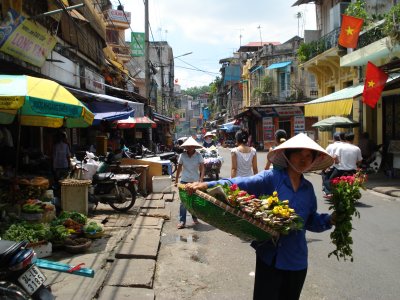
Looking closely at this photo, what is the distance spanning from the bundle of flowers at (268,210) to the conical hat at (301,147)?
416 mm

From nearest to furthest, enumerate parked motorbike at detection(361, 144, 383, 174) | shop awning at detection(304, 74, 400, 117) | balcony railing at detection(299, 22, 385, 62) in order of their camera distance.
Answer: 1. shop awning at detection(304, 74, 400, 117)
2. balcony railing at detection(299, 22, 385, 62)
3. parked motorbike at detection(361, 144, 383, 174)

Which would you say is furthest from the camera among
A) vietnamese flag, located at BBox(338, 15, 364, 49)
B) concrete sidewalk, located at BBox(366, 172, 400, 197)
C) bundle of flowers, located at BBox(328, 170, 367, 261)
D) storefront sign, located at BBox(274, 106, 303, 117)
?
storefront sign, located at BBox(274, 106, 303, 117)

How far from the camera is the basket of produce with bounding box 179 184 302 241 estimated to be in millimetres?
2730

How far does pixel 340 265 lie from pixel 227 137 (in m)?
53.5

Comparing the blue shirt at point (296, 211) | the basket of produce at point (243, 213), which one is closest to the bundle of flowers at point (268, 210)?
the basket of produce at point (243, 213)

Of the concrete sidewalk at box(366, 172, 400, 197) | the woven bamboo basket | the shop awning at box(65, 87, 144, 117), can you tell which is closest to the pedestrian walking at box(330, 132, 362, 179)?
the concrete sidewalk at box(366, 172, 400, 197)

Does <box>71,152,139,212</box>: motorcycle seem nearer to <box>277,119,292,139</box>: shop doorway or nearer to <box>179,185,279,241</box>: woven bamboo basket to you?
<box>179,185,279,241</box>: woven bamboo basket

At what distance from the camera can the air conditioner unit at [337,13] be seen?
19712 mm

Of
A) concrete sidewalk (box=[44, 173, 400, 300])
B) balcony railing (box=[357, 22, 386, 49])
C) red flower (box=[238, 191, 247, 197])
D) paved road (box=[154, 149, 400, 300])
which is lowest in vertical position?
paved road (box=[154, 149, 400, 300])

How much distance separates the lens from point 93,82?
1675 cm

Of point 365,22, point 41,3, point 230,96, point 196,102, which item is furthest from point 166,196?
point 196,102

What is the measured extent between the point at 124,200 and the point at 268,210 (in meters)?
6.84

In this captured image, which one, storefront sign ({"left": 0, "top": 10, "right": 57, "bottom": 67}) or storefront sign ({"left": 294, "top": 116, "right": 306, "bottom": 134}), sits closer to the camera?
storefront sign ({"left": 0, "top": 10, "right": 57, "bottom": 67})

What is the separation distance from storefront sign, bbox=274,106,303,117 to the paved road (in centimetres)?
2949
